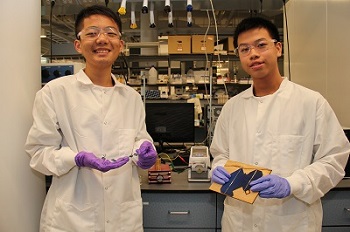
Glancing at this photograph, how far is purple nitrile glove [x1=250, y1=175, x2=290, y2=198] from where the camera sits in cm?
112

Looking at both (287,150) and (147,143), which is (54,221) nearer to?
(147,143)

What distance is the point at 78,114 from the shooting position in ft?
4.17

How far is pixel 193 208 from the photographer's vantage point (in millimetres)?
1604

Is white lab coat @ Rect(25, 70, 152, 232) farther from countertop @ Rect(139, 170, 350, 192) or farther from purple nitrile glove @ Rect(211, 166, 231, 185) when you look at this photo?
purple nitrile glove @ Rect(211, 166, 231, 185)

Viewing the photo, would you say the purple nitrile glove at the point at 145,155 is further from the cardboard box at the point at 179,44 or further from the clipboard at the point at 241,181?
the cardboard box at the point at 179,44

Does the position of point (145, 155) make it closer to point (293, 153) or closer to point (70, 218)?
point (70, 218)

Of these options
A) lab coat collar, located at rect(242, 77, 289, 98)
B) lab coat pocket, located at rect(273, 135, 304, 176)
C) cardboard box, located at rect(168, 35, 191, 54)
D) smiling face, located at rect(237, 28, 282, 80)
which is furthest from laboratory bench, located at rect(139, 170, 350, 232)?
cardboard box, located at rect(168, 35, 191, 54)

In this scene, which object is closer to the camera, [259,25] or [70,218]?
[70,218]

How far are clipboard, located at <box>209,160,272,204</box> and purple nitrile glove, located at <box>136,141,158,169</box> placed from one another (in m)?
0.31

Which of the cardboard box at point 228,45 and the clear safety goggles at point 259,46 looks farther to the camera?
the cardboard box at point 228,45

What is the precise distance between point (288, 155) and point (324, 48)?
1.36 m

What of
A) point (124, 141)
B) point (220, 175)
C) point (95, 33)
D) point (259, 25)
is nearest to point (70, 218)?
point (124, 141)

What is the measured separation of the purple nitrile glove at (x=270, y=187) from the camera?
1.12 m

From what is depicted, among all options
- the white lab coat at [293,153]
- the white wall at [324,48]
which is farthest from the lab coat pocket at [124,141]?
the white wall at [324,48]
